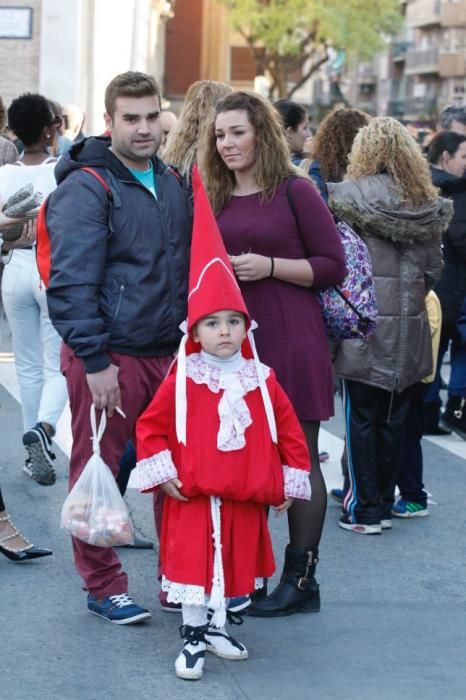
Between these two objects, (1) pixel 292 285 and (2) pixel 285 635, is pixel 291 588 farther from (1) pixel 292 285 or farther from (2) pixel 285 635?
(1) pixel 292 285

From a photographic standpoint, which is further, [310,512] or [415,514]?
[415,514]

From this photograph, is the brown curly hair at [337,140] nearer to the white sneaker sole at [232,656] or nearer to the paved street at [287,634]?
the paved street at [287,634]

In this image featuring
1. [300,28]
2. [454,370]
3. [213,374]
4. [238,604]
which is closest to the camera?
[213,374]

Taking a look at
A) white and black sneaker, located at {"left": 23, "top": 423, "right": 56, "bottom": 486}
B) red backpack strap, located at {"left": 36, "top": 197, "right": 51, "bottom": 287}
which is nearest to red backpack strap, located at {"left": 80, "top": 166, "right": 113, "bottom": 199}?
red backpack strap, located at {"left": 36, "top": 197, "right": 51, "bottom": 287}

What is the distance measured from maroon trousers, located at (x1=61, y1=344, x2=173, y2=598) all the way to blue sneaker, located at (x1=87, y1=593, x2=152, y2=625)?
3cm

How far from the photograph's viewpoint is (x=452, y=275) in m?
9.59

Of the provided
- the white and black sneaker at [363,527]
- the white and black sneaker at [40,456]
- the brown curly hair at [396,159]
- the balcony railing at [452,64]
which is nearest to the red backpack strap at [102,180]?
the brown curly hair at [396,159]

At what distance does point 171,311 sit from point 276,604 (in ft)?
4.16

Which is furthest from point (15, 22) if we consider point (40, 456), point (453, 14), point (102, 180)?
point (453, 14)

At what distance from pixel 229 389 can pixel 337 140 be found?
3199 millimetres

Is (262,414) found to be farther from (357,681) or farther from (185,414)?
(357,681)

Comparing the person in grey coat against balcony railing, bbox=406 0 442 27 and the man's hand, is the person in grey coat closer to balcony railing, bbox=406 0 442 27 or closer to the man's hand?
the man's hand

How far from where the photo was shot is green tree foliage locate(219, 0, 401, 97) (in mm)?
52531

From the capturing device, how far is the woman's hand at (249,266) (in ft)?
17.8
